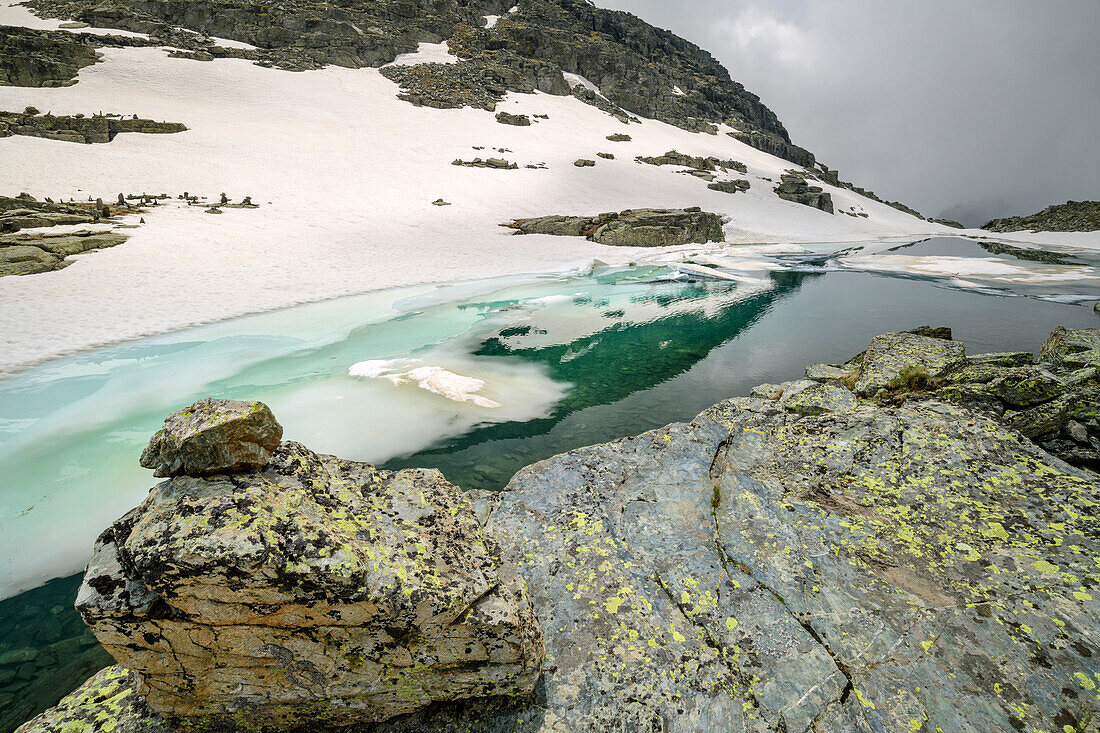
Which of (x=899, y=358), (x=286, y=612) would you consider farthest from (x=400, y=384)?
(x=899, y=358)

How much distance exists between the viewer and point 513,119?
58.2 meters

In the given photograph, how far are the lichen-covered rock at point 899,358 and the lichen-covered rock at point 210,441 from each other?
862 cm

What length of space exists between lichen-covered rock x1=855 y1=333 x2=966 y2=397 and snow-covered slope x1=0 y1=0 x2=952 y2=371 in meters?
17.4

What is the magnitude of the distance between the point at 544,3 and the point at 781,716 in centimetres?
12495

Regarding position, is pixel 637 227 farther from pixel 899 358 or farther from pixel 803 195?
pixel 803 195

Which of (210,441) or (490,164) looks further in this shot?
(490,164)

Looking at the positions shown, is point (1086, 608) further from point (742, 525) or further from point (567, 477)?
point (567, 477)

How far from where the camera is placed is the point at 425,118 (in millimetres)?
53219

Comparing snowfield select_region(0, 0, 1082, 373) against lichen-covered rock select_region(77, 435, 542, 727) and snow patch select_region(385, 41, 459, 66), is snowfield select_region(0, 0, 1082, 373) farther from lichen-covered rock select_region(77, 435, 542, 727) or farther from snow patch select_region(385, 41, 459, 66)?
→ lichen-covered rock select_region(77, 435, 542, 727)

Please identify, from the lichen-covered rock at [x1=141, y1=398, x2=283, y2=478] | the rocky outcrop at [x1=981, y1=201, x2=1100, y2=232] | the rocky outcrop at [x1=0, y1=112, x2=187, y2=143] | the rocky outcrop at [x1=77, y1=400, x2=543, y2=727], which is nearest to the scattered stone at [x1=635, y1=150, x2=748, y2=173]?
the rocky outcrop at [x1=981, y1=201, x2=1100, y2=232]

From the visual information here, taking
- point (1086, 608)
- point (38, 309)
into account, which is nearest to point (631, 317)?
point (1086, 608)

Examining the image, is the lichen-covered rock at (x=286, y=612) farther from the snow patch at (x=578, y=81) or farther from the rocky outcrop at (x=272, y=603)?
the snow patch at (x=578, y=81)

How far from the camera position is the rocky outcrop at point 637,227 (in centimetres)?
3297

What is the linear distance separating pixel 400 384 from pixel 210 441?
751 centimetres
